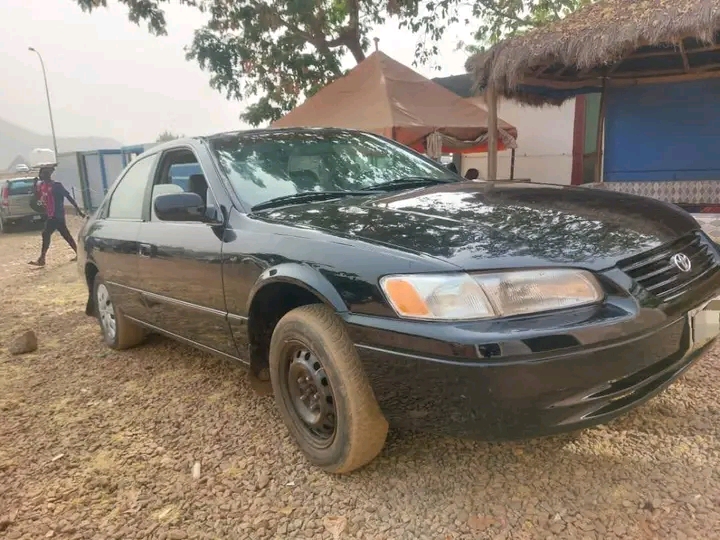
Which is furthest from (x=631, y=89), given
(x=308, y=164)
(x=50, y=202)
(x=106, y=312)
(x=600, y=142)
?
(x=50, y=202)

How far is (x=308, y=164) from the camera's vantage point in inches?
124

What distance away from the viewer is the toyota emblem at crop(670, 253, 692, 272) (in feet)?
7.08

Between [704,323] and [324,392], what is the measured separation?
1.56 metres

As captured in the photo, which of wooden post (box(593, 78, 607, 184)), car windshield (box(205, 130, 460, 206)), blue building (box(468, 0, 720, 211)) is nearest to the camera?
car windshield (box(205, 130, 460, 206))

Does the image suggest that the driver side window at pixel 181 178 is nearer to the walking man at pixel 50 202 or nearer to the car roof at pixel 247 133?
the car roof at pixel 247 133

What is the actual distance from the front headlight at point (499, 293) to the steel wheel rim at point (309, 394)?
60 centimetres

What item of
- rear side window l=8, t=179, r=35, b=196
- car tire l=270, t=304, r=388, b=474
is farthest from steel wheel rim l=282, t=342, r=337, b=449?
rear side window l=8, t=179, r=35, b=196

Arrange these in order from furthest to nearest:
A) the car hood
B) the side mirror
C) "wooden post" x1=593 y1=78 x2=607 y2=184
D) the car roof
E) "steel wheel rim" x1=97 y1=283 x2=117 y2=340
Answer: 1. "wooden post" x1=593 y1=78 x2=607 y2=184
2. "steel wheel rim" x1=97 y1=283 x2=117 y2=340
3. the car roof
4. the side mirror
5. the car hood

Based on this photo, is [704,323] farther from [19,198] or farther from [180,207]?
[19,198]

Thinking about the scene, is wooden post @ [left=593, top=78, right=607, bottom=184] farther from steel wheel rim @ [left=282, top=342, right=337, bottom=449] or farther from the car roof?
steel wheel rim @ [left=282, top=342, right=337, bottom=449]

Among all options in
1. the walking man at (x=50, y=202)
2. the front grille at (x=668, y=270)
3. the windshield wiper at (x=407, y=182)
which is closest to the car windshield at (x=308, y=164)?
the windshield wiper at (x=407, y=182)

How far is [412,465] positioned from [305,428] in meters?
0.50

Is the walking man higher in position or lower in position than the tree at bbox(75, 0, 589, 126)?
lower

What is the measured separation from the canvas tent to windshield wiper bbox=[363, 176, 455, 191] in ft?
17.2
